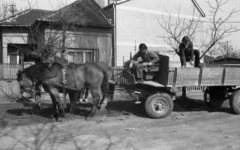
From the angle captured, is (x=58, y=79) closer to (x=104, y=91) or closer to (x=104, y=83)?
(x=104, y=83)

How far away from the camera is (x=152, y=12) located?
1894cm

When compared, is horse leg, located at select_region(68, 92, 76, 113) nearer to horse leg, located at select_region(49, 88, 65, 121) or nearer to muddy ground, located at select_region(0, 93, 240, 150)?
muddy ground, located at select_region(0, 93, 240, 150)

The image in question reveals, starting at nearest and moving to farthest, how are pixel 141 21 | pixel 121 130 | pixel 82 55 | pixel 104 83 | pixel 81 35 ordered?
1. pixel 121 130
2. pixel 104 83
3. pixel 81 35
4. pixel 82 55
5. pixel 141 21

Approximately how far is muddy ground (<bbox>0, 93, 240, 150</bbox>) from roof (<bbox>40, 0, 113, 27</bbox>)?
519 cm

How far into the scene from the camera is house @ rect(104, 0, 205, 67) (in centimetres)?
1728

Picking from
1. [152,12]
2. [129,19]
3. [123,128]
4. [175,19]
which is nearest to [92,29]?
[129,19]

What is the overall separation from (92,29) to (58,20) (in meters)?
4.06

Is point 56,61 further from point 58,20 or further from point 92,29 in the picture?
point 92,29

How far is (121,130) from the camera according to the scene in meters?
6.14

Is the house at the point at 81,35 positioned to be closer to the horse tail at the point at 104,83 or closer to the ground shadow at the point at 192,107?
the horse tail at the point at 104,83

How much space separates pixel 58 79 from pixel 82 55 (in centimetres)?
793

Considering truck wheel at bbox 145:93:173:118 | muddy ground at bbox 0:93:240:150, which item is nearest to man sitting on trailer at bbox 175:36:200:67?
truck wheel at bbox 145:93:173:118

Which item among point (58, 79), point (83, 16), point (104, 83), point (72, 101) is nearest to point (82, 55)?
point (83, 16)

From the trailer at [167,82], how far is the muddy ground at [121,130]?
42 centimetres
